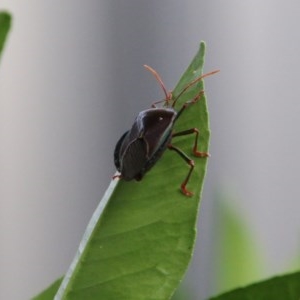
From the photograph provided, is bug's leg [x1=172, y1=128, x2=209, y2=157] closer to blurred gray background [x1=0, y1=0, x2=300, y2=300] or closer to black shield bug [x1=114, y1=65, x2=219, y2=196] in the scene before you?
black shield bug [x1=114, y1=65, x2=219, y2=196]

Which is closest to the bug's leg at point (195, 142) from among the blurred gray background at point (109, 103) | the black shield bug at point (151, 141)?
the black shield bug at point (151, 141)

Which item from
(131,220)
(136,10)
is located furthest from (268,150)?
(131,220)

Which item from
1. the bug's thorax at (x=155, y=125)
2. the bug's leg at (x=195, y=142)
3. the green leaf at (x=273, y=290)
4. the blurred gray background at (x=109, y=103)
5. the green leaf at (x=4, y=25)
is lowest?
the blurred gray background at (x=109, y=103)

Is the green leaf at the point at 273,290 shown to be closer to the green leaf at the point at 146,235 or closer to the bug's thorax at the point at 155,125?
the green leaf at the point at 146,235

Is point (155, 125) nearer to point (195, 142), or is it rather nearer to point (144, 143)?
point (144, 143)

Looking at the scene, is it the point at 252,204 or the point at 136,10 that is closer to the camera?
the point at 136,10

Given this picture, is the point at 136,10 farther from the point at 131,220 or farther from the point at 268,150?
the point at 131,220

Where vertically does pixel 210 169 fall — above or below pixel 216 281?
below
